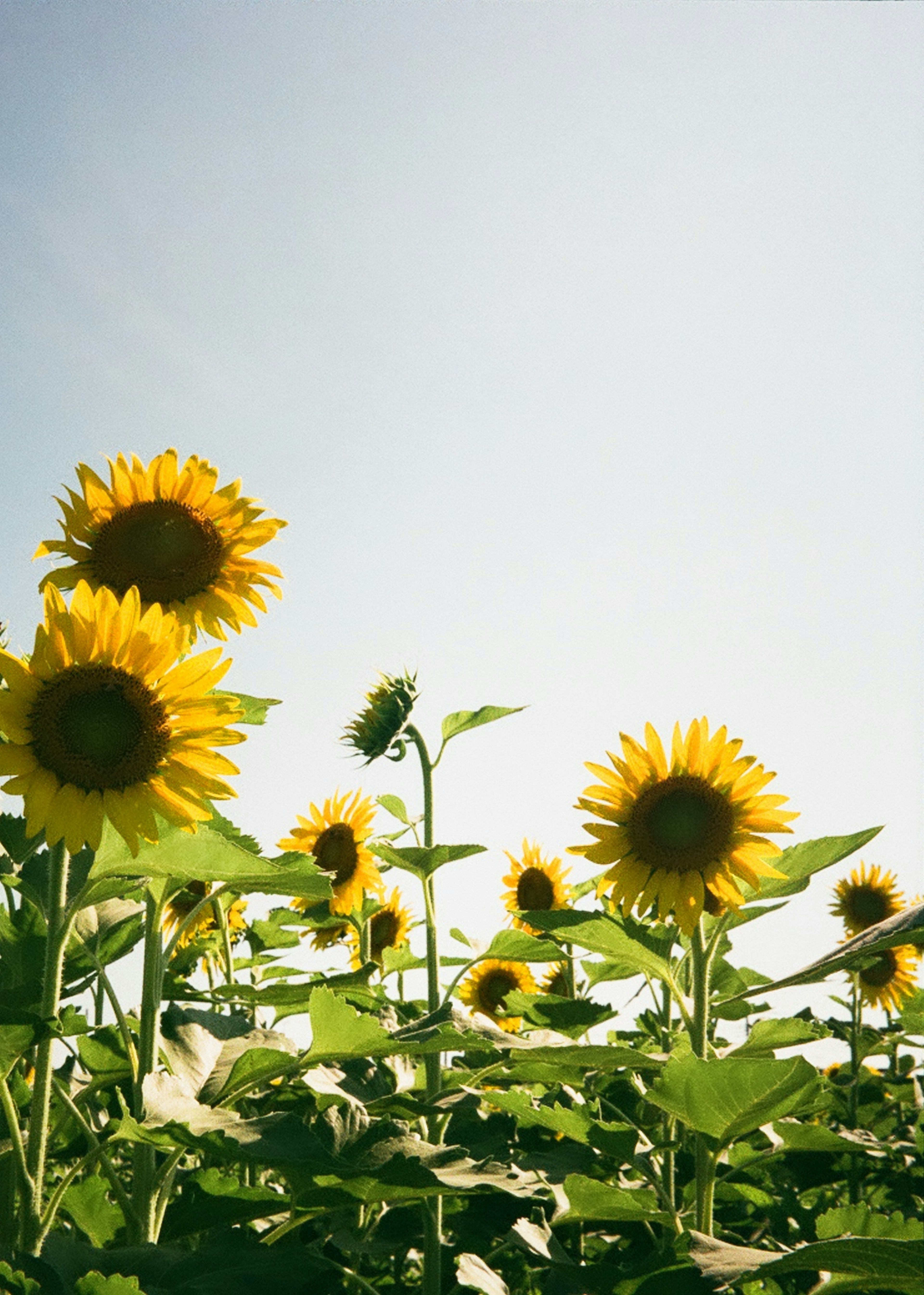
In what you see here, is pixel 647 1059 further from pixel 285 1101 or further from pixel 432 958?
pixel 285 1101

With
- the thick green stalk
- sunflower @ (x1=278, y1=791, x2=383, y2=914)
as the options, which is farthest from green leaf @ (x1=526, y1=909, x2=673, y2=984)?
sunflower @ (x1=278, y1=791, x2=383, y2=914)

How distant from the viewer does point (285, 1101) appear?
110 inches

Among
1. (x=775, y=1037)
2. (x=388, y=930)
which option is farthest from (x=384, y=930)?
(x=775, y=1037)

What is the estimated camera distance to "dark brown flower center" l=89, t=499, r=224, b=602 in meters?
2.52

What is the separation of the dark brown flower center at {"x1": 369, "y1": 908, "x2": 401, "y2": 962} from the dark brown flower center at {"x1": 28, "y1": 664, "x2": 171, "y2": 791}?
3.49 metres

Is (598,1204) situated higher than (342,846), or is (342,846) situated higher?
(342,846)

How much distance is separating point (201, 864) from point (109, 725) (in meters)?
0.34

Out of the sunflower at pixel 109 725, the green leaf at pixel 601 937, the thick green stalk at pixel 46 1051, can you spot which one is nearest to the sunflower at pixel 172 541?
the sunflower at pixel 109 725

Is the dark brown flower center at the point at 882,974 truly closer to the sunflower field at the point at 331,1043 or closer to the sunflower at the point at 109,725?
the sunflower field at the point at 331,1043

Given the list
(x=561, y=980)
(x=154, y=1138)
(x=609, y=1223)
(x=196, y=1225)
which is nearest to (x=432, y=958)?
(x=609, y=1223)

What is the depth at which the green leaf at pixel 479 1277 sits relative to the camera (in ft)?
7.06

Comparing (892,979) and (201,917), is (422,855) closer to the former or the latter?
(201,917)

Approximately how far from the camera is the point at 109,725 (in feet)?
6.71

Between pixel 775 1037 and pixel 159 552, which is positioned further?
pixel 159 552
